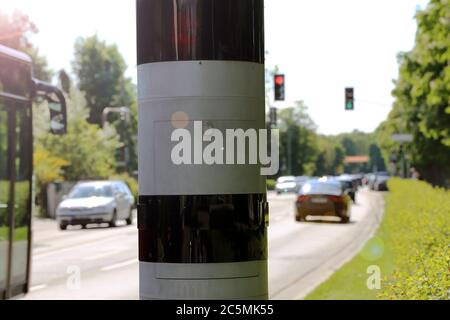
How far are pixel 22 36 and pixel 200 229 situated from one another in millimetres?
77944

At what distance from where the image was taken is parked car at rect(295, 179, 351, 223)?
33.5 meters

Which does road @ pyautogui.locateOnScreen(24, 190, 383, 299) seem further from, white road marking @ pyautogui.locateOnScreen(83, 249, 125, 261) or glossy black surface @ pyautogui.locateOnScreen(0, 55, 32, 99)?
glossy black surface @ pyautogui.locateOnScreen(0, 55, 32, 99)

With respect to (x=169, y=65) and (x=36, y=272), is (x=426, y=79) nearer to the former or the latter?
(x=36, y=272)

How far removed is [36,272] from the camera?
1738 centimetres

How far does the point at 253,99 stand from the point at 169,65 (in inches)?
12.6

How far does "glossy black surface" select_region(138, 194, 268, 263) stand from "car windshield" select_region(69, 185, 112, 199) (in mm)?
29395

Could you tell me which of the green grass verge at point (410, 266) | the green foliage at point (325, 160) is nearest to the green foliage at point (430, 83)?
the green grass verge at point (410, 266)

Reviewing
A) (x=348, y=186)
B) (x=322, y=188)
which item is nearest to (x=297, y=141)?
(x=348, y=186)

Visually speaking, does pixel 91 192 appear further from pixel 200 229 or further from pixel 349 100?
pixel 200 229

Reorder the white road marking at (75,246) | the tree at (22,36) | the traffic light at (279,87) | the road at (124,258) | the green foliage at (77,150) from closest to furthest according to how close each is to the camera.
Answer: the road at (124,258)
the white road marking at (75,246)
the traffic light at (279,87)
the green foliage at (77,150)
the tree at (22,36)

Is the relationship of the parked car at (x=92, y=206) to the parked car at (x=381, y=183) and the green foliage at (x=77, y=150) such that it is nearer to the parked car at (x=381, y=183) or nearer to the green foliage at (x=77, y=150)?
the green foliage at (x=77, y=150)

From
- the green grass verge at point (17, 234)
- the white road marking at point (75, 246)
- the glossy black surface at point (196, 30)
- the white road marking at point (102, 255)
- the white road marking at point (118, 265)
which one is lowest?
the white road marking at point (75, 246)

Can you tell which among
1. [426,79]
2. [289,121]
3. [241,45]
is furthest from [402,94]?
[289,121]

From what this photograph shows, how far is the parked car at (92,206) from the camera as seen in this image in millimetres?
31562
